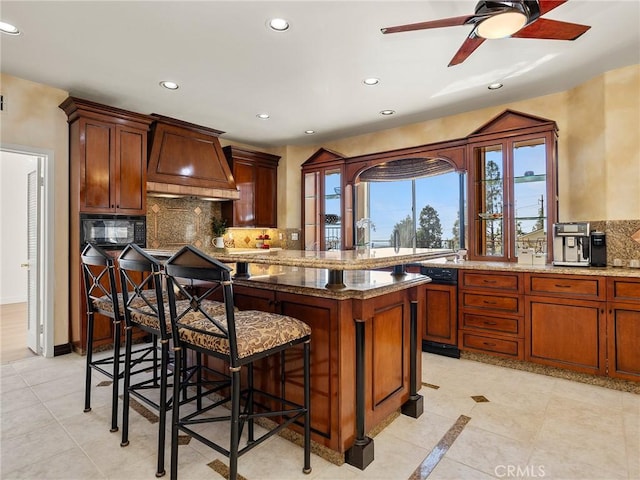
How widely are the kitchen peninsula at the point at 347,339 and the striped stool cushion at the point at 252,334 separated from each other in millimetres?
202

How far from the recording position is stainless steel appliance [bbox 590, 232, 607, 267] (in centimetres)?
326

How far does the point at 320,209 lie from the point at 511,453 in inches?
164

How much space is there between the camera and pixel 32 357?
3734 mm

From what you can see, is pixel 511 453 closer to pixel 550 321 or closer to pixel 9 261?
pixel 550 321

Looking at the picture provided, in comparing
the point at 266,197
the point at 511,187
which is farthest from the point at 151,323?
the point at 266,197

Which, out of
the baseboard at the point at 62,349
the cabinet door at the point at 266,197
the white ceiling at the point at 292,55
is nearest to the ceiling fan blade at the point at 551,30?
the white ceiling at the point at 292,55

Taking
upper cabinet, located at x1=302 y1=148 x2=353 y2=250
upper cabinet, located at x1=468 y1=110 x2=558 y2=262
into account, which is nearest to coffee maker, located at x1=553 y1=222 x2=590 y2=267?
upper cabinet, located at x1=468 y1=110 x2=558 y2=262

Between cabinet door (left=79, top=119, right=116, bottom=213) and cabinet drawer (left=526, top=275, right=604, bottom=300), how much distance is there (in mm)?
4501

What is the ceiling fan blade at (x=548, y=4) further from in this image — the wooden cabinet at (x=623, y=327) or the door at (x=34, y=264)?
the door at (x=34, y=264)

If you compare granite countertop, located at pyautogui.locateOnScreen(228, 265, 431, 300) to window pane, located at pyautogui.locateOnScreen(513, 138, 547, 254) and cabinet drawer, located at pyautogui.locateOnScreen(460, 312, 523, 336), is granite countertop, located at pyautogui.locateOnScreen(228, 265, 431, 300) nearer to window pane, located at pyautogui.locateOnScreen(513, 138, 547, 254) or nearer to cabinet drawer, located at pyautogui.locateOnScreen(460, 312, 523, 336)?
cabinet drawer, located at pyautogui.locateOnScreen(460, 312, 523, 336)

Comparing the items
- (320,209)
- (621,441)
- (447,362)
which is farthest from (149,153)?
(621,441)

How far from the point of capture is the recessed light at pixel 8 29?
2.62 m

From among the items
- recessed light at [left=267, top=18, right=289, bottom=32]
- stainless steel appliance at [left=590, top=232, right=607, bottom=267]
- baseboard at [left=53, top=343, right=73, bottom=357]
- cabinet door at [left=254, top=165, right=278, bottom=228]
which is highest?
recessed light at [left=267, top=18, right=289, bottom=32]

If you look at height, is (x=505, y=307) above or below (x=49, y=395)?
above
